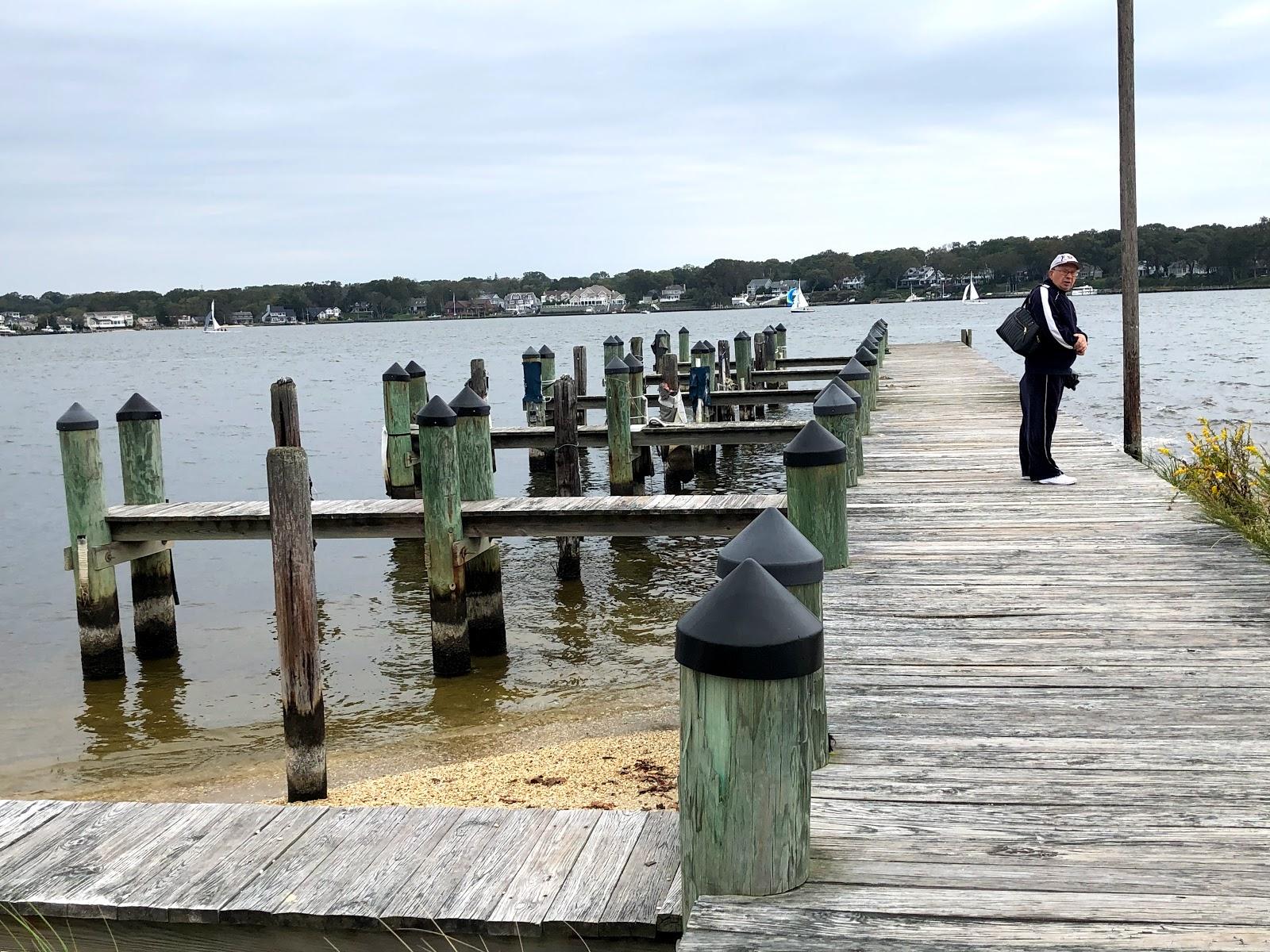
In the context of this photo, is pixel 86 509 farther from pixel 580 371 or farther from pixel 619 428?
pixel 580 371

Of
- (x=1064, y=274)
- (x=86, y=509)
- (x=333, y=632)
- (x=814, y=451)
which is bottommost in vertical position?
(x=333, y=632)

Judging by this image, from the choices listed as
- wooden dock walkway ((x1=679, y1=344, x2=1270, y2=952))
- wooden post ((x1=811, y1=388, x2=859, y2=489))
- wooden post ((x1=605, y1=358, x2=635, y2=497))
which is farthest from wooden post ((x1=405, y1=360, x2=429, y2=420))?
wooden dock walkway ((x1=679, y1=344, x2=1270, y2=952))

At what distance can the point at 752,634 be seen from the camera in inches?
111

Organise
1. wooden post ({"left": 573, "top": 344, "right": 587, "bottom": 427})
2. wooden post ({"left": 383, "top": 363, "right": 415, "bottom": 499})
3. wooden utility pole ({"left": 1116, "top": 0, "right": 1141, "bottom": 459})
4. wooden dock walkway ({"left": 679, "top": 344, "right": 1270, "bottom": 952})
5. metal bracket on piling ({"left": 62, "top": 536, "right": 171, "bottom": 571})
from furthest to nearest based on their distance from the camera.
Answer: wooden post ({"left": 573, "top": 344, "right": 587, "bottom": 427}) → wooden post ({"left": 383, "top": 363, "right": 415, "bottom": 499}) → wooden utility pole ({"left": 1116, "top": 0, "right": 1141, "bottom": 459}) → metal bracket on piling ({"left": 62, "top": 536, "right": 171, "bottom": 571}) → wooden dock walkway ({"left": 679, "top": 344, "right": 1270, "bottom": 952})

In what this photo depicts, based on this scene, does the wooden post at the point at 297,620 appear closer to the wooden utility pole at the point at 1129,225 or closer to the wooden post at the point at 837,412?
the wooden post at the point at 837,412

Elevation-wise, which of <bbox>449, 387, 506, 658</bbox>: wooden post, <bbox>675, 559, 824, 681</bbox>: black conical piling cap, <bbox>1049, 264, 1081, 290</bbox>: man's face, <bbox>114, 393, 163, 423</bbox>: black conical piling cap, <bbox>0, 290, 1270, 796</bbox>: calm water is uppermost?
<bbox>1049, 264, 1081, 290</bbox>: man's face

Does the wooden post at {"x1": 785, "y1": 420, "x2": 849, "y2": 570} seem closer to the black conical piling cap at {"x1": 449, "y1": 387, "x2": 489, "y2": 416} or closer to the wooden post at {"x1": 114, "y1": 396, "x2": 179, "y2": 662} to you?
the black conical piling cap at {"x1": 449, "y1": 387, "x2": 489, "y2": 416}

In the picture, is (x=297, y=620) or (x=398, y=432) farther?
(x=398, y=432)

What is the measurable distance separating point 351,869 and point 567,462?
10679mm

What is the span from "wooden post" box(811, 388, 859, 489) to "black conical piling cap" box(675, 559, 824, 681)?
5.15 metres

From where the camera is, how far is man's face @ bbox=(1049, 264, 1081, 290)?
28.3 ft

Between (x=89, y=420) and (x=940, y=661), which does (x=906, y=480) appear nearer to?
(x=940, y=661)

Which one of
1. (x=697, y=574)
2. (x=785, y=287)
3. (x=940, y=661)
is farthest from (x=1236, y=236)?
(x=940, y=661)

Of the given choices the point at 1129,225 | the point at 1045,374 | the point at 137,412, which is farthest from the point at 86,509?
the point at 1129,225
